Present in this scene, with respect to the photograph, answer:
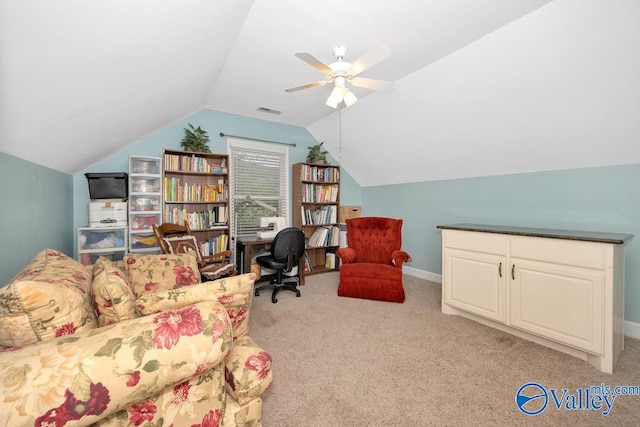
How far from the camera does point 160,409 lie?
893 mm

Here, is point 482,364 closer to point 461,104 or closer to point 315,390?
point 315,390

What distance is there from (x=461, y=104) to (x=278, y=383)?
291cm

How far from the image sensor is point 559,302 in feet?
6.63

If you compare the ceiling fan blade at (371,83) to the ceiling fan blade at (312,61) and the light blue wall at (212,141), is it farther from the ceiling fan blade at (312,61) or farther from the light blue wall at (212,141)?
the light blue wall at (212,141)

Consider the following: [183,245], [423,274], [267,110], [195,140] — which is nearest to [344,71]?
[267,110]

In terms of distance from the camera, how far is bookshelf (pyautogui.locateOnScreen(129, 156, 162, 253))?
3.01 m

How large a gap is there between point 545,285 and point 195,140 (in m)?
3.85

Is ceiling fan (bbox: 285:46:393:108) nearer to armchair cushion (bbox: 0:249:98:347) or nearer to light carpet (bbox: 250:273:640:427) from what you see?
armchair cushion (bbox: 0:249:98:347)

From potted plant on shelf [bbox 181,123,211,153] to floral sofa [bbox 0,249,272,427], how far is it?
237 centimetres

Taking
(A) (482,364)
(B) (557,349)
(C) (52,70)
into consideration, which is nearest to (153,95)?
(C) (52,70)

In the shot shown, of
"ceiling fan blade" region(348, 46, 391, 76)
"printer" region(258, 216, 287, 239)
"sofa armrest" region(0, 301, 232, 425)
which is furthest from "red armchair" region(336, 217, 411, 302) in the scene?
"sofa armrest" region(0, 301, 232, 425)

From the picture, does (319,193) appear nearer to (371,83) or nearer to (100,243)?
(371,83)

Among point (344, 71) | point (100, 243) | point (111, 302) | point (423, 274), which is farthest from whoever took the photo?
point (423, 274)

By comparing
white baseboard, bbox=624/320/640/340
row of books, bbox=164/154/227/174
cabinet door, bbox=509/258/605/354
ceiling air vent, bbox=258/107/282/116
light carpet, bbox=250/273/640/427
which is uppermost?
ceiling air vent, bbox=258/107/282/116
